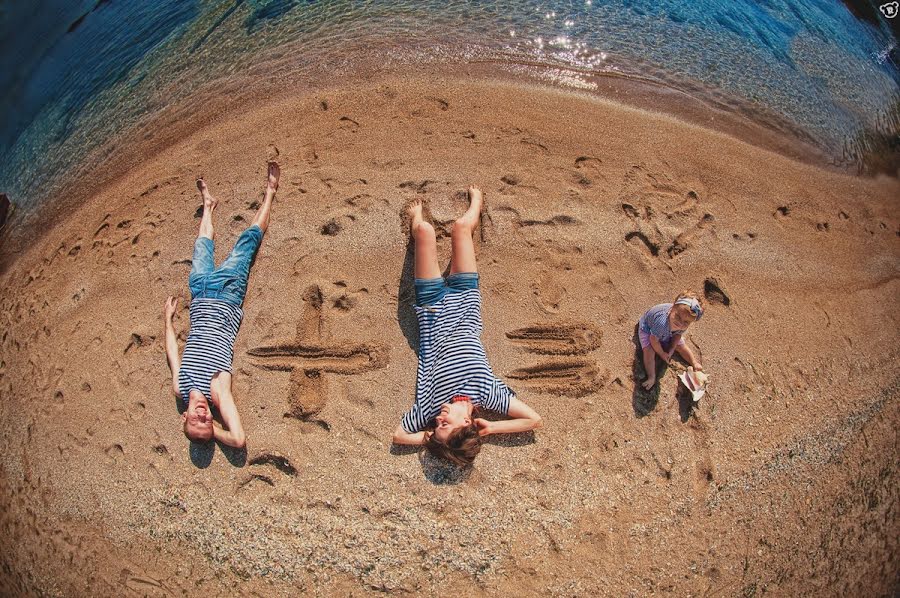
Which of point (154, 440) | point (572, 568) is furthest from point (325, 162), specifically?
point (572, 568)

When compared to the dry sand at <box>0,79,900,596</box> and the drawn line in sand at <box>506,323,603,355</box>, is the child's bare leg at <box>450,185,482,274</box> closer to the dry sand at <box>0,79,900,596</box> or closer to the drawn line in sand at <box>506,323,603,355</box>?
the dry sand at <box>0,79,900,596</box>

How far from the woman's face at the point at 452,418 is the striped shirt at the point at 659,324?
185cm

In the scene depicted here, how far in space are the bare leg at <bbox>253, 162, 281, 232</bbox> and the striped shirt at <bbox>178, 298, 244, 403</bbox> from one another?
0.97 meters

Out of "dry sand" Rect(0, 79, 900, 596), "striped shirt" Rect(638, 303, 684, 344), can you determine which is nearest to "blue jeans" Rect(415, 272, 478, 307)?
"dry sand" Rect(0, 79, 900, 596)

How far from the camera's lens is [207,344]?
12.7 ft

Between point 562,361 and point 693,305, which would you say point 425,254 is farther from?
point 693,305

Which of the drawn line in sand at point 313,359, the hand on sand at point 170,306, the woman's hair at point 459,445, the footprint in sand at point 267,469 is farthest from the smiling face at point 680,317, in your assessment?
the hand on sand at point 170,306

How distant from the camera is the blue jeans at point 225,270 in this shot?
13.2ft

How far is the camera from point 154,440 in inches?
156

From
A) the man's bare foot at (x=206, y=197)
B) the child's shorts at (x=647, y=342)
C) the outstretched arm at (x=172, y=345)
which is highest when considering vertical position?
the man's bare foot at (x=206, y=197)

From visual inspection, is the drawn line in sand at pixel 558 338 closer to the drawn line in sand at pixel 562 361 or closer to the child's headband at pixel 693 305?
the drawn line in sand at pixel 562 361

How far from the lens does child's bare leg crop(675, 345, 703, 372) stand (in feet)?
13.0

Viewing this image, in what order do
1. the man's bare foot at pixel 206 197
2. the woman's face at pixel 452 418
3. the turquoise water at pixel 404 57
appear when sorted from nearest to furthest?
the woman's face at pixel 452 418
the man's bare foot at pixel 206 197
the turquoise water at pixel 404 57

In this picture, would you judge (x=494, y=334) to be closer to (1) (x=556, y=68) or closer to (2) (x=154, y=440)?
(2) (x=154, y=440)
